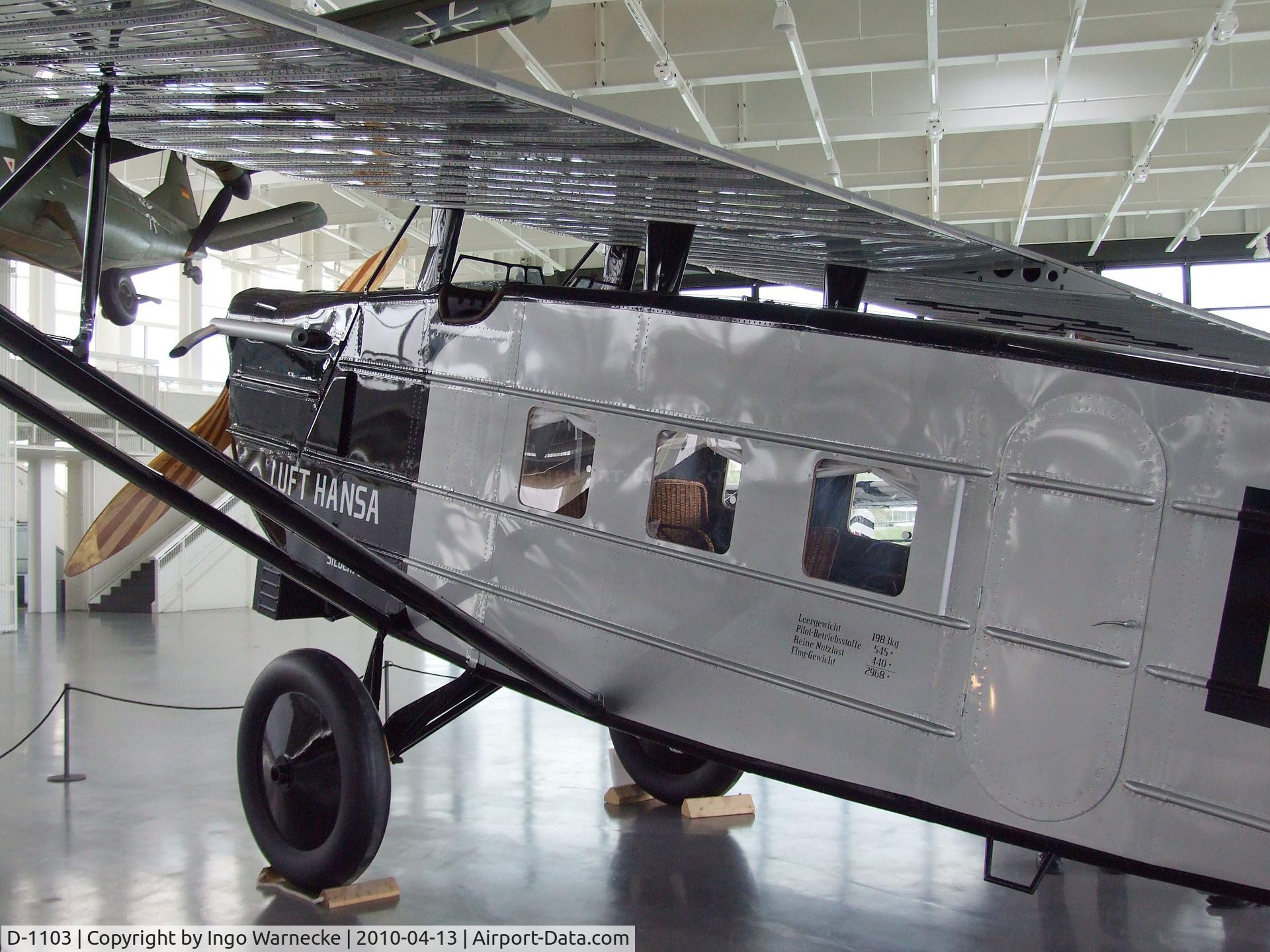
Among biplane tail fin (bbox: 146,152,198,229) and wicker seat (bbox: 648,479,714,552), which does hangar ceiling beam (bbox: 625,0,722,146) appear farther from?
wicker seat (bbox: 648,479,714,552)

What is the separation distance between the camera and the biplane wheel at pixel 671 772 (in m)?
8.12

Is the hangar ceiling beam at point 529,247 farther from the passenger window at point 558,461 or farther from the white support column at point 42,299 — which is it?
the passenger window at point 558,461

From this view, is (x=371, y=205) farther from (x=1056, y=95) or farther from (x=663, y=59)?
(x=1056, y=95)

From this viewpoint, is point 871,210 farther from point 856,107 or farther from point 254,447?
point 856,107

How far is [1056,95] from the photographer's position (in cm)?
1466

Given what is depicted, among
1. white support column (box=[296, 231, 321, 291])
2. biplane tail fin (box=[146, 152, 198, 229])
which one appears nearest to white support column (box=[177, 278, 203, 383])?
white support column (box=[296, 231, 321, 291])

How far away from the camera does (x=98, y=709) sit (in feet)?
40.3

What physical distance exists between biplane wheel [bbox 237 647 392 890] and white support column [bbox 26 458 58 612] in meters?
22.0

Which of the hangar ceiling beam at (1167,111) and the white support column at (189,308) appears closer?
the hangar ceiling beam at (1167,111)

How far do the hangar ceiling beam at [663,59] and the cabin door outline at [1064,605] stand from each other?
886 cm

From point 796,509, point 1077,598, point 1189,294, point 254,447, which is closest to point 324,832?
point 254,447

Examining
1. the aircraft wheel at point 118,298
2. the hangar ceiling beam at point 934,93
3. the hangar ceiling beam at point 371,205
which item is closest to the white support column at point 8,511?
the hangar ceiling beam at point 371,205

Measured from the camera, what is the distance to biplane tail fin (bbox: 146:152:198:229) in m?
14.7

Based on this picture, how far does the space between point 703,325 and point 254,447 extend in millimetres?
3740
